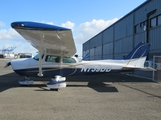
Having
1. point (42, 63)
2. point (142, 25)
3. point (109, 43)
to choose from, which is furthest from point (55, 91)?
point (109, 43)

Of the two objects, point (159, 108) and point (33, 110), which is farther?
point (159, 108)

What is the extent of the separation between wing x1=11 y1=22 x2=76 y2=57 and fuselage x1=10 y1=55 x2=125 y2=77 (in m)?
0.44

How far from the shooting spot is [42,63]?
31.6ft

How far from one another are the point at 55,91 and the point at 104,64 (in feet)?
11.1

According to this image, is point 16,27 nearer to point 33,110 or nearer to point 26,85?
point 33,110

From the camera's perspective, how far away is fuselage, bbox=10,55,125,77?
9453mm

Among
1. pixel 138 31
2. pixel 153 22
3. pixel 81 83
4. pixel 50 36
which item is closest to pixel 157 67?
pixel 153 22

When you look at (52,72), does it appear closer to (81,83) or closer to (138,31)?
(81,83)

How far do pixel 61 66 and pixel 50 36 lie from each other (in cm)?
289

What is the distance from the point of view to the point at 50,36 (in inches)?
285

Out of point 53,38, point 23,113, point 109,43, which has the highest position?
point 109,43

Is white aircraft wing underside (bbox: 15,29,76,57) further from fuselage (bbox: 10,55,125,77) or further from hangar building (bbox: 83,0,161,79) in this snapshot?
hangar building (bbox: 83,0,161,79)

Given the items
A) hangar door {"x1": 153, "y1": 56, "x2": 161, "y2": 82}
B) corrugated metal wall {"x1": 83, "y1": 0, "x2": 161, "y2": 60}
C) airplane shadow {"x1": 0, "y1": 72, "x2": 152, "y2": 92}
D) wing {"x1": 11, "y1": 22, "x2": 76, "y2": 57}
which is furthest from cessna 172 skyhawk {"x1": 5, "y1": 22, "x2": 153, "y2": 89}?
corrugated metal wall {"x1": 83, "y1": 0, "x2": 161, "y2": 60}

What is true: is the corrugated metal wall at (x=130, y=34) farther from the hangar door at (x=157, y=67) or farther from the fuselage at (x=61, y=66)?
the fuselage at (x=61, y=66)
